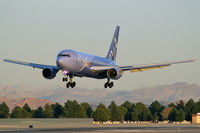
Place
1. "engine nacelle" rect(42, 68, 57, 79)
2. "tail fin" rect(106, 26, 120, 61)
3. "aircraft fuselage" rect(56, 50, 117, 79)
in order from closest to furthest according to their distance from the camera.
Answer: "aircraft fuselage" rect(56, 50, 117, 79) < "engine nacelle" rect(42, 68, 57, 79) < "tail fin" rect(106, 26, 120, 61)

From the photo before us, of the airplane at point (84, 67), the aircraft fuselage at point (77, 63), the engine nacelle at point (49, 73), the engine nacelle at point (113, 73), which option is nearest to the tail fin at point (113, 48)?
the airplane at point (84, 67)

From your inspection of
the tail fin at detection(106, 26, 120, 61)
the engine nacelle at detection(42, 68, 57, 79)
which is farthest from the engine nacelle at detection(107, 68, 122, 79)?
the tail fin at detection(106, 26, 120, 61)

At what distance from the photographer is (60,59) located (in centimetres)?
8612

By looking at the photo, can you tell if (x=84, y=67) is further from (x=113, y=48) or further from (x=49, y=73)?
(x=113, y=48)

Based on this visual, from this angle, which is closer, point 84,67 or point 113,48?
point 84,67

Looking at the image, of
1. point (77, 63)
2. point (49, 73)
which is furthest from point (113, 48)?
→ point (77, 63)

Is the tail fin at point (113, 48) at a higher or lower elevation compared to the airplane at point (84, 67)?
higher

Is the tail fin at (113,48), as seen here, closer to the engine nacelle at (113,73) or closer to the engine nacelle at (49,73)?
the engine nacelle at (113,73)

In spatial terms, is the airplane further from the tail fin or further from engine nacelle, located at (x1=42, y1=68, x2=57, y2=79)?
the tail fin

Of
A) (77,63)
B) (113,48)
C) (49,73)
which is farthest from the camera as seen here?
(113,48)

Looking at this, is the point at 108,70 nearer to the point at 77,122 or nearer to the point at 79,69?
the point at 79,69

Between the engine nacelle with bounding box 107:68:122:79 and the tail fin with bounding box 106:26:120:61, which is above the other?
the tail fin with bounding box 106:26:120:61

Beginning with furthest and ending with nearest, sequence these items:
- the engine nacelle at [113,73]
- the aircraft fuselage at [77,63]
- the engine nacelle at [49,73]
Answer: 1. the engine nacelle at [49,73]
2. the engine nacelle at [113,73]
3. the aircraft fuselage at [77,63]

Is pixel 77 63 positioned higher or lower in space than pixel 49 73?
higher
